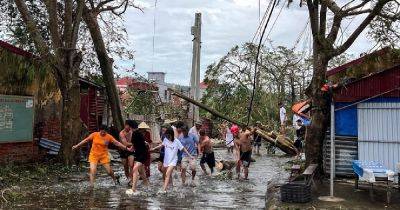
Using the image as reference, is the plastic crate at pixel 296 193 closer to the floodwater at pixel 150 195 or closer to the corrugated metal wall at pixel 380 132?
the floodwater at pixel 150 195

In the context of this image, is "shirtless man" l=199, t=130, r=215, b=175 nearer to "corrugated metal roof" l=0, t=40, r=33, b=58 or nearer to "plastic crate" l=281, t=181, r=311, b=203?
"plastic crate" l=281, t=181, r=311, b=203

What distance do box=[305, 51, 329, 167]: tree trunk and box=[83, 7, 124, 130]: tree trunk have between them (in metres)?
9.45

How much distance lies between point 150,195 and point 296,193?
3688 mm

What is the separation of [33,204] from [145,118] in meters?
17.0

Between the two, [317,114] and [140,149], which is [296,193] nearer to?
[317,114]

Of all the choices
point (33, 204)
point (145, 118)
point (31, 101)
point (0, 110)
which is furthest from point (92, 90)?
point (33, 204)

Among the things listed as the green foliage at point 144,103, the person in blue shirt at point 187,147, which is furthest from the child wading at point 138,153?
the green foliage at point 144,103

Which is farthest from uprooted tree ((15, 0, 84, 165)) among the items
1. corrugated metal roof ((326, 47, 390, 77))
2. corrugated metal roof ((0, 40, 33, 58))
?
corrugated metal roof ((326, 47, 390, 77))

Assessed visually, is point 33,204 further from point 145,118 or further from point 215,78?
point 215,78

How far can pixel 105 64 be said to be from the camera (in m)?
21.2

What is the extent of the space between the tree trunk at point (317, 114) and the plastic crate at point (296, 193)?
3.02 m

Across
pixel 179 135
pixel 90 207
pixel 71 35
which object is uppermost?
pixel 71 35

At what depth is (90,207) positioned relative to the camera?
10.7 meters

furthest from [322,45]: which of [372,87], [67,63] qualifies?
[67,63]
